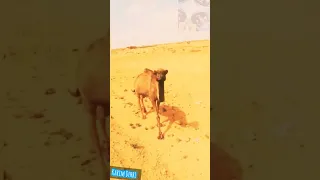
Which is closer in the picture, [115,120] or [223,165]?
[223,165]

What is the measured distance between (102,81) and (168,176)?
40 centimetres

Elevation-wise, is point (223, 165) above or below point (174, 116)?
below

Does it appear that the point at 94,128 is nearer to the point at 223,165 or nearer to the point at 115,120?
the point at 115,120

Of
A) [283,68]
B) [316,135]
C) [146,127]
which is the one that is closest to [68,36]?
[146,127]

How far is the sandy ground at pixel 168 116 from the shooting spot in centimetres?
143

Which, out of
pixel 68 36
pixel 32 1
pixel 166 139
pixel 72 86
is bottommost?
pixel 166 139

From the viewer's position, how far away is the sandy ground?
1431 millimetres

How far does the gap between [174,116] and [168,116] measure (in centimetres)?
2

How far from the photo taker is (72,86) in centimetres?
164

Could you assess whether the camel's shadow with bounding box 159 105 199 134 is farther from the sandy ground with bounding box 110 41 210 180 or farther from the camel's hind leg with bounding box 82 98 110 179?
the camel's hind leg with bounding box 82 98 110 179

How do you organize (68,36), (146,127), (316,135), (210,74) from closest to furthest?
(316,135) → (210,74) → (146,127) → (68,36)

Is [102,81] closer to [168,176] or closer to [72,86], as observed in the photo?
[72,86]

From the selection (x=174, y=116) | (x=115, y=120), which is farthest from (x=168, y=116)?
(x=115, y=120)

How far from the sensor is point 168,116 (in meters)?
1.51
